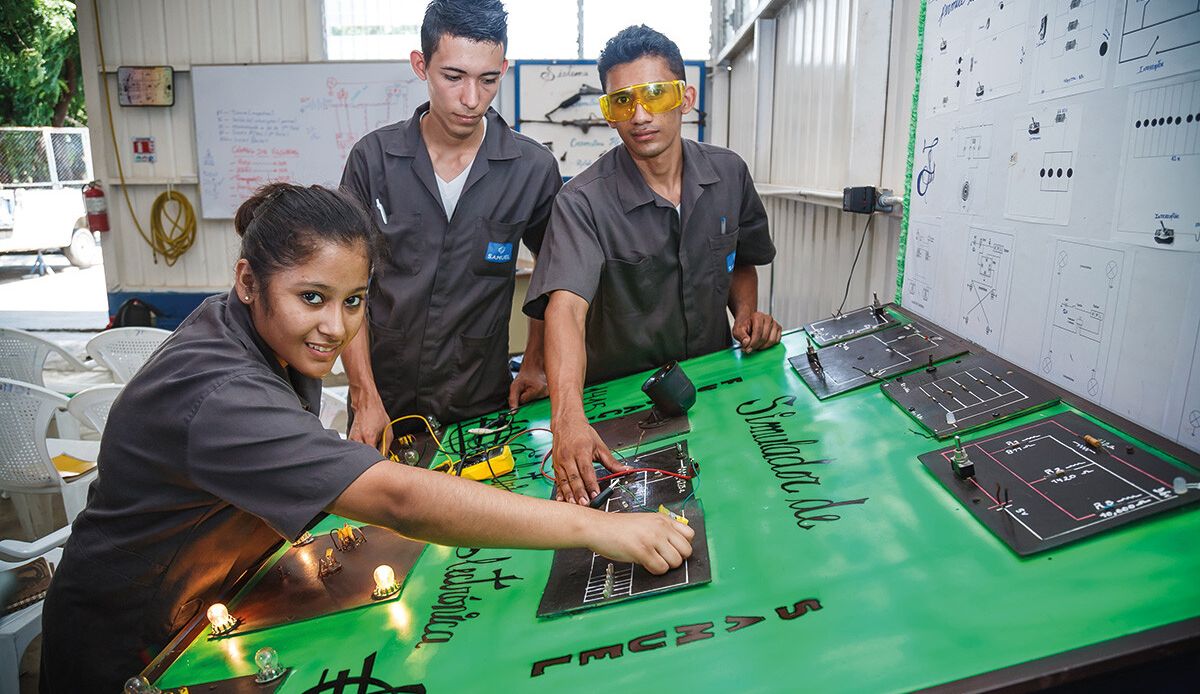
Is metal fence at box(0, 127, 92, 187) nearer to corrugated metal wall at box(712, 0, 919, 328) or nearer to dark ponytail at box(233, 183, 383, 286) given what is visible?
corrugated metal wall at box(712, 0, 919, 328)

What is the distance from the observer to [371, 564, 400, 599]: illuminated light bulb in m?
1.14

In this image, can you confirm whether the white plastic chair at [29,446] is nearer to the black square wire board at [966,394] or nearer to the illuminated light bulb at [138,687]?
the illuminated light bulb at [138,687]

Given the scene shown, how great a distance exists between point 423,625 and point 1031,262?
47.7 inches

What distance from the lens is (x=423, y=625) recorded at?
1051 millimetres

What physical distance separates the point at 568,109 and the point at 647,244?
407 centimetres

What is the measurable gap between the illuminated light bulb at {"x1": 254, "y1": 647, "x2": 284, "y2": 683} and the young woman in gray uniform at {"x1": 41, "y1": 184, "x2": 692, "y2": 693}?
0.16 meters

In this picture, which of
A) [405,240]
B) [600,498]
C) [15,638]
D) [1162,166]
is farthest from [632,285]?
[15,638]

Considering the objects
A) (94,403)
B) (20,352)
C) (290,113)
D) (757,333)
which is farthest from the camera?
(290,113)

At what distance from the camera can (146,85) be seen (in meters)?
5.99

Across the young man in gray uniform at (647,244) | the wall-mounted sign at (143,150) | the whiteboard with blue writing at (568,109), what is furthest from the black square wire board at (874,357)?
the wall-mounted sign at (143,150)

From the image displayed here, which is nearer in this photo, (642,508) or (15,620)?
(642,508)

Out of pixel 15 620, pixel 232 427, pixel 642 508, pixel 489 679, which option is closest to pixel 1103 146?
pixel 642 508

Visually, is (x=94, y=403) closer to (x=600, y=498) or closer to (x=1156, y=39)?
(x=600, y=498)

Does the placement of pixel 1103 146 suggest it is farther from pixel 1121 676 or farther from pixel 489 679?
pixel 489 679
